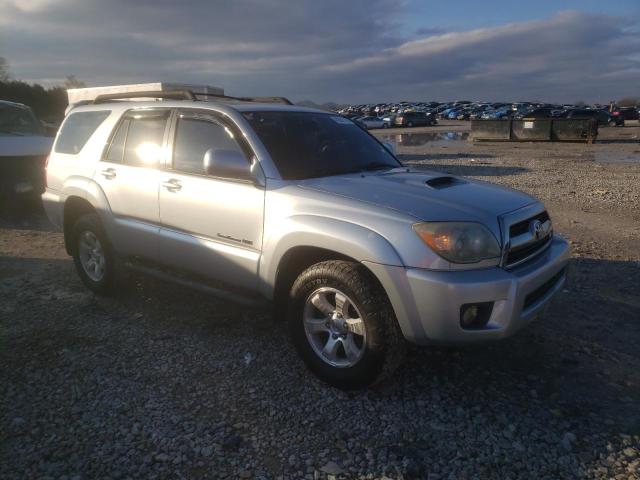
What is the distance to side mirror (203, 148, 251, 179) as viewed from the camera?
3420 millimetres

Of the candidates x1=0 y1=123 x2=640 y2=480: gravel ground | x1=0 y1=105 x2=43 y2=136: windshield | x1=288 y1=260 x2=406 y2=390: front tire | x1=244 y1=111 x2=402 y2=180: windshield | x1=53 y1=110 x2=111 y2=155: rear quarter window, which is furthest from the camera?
x1=0 y1=105 x2=43 y2=136: windshield

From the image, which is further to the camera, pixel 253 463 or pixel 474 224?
pixel 474 224

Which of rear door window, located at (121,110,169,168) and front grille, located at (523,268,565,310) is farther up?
rear door window, located at (121,110,169,168)

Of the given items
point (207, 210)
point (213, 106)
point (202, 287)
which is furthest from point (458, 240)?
point (213, 106)

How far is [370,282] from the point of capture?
2996 millimetres

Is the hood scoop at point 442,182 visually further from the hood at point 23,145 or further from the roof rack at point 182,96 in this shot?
the hood at point 23,145

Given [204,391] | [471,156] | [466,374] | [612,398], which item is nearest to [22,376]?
[204,391]

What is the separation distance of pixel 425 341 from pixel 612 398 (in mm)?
1306

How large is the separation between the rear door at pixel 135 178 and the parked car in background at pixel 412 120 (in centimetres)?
4233

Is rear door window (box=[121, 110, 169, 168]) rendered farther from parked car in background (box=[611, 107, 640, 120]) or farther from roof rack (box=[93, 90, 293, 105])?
parked car in background (box=[611, 107, 640, 120])

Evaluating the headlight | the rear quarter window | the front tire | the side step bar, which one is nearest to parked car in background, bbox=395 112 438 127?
the rear quarter window

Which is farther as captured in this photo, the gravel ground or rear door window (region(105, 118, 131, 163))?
rear door window (region(105, 118, 131, 163))

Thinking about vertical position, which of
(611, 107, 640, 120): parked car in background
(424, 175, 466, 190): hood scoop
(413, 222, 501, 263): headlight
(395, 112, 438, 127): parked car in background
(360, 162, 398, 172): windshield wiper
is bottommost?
(413, 222, 501, 263): headlight

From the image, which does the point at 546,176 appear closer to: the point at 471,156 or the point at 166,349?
the point at 471,156
